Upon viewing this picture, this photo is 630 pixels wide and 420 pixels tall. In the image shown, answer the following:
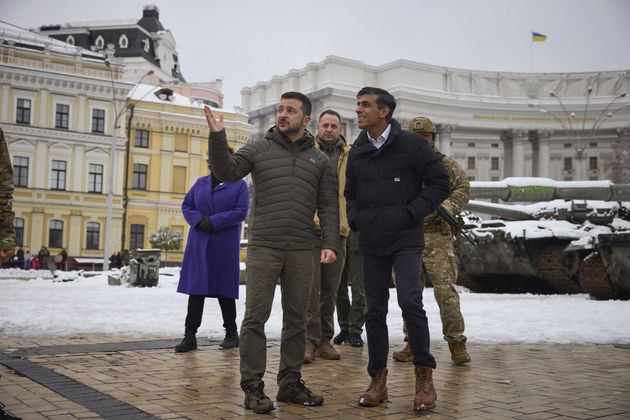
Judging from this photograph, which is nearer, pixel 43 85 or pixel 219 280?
pixel 219 280

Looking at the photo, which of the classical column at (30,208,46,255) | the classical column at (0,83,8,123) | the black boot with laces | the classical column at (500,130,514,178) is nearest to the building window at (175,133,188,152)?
the classical column at (30,208,46,255)

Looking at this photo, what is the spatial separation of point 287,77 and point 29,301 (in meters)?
64.0

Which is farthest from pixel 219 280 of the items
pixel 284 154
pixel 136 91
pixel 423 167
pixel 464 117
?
pixel 464 117

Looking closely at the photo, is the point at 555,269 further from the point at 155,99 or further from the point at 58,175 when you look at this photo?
the point at 155,99

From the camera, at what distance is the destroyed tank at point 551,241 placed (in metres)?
11.6

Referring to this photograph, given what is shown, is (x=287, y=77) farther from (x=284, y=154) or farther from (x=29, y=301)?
(x=284, y=154)

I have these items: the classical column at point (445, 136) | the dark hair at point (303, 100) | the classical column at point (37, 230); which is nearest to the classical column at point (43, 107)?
the classical column at point (37, 230)

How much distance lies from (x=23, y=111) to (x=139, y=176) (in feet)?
24.9

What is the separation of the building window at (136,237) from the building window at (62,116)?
23.2 ft

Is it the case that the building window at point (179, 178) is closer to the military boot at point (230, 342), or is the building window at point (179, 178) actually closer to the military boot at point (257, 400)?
the military boot at point (230, 342)

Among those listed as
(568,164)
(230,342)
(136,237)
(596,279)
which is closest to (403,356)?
(230,342)

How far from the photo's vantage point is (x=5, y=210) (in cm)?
421

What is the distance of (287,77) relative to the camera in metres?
72.9

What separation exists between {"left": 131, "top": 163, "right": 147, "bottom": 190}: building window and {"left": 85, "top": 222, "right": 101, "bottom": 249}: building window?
12.9 feet
